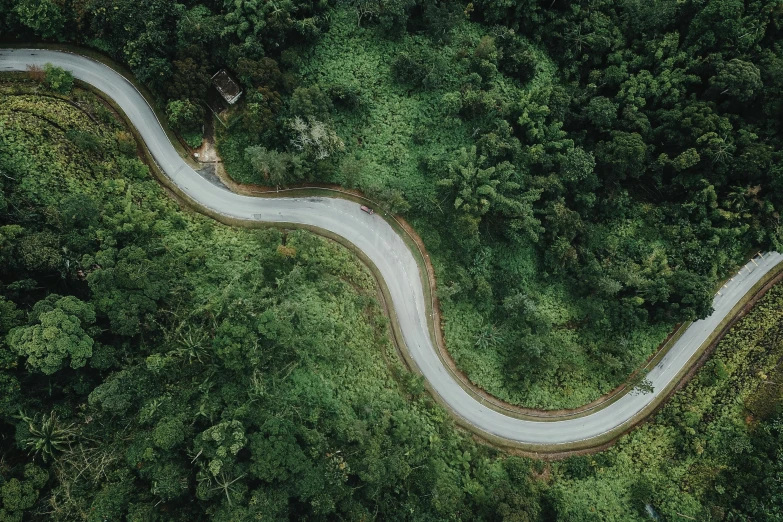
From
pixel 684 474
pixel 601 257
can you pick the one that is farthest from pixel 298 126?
pixel 684 474

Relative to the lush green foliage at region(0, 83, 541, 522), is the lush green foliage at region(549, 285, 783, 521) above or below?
below

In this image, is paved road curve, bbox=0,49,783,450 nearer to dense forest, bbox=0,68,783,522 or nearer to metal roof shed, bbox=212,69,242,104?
dense forest, bbox=0,68,783,522

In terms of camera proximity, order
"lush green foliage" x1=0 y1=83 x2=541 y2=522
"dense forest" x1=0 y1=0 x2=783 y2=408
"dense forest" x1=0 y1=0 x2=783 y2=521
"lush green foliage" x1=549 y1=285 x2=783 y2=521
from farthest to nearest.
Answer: "dense forest" x1=0 y1=0 x2=783 y2=408 → "lush green foliage" x1=549 y1=285 x2=783 y2=521 → "dense forest" x1=0 y1=0 x2=783 y2=521 → "lush green foliage" x1=0 y1=83 x2=541 y2=522

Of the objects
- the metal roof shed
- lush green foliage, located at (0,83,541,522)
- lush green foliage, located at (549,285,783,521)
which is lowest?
lush green foliage, located at (549,285,783,521)

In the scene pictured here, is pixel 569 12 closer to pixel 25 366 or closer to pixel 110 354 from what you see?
pixel 110 354

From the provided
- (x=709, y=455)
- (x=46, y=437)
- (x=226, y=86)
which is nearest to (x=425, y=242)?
(x=226, y=86)

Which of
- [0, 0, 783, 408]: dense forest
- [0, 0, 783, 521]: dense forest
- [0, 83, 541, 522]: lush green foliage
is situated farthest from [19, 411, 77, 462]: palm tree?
[0, 0, 783, 408]: dense forest
